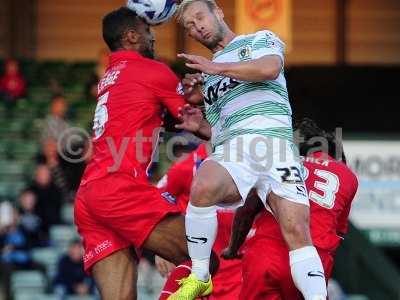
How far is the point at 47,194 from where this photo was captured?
14344 millimetres

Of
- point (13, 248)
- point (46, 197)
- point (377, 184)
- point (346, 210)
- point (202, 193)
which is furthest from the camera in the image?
point (377, 184)

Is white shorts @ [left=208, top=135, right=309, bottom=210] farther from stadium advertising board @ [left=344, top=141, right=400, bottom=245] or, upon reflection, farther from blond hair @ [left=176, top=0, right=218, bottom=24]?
stadium advertising board @ [left=344, top=141, right=400, bottom=245]

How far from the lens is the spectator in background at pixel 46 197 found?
47.0 feet

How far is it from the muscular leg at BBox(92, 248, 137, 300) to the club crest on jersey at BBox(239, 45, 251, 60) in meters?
1.42

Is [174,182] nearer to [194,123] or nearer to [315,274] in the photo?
[194,123]

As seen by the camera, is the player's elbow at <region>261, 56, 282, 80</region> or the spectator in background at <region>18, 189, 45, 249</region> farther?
Answer: the spectator in background at <region>18, 189, 45, 249</region>

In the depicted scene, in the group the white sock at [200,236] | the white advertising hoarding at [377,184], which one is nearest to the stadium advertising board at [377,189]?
the white advertising hoarding at [377,184]

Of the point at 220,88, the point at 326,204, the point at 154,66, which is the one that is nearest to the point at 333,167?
the point at 326,204

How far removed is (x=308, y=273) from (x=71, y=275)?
6.52 metres

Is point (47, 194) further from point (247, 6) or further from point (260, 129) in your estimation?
point (260, 129)

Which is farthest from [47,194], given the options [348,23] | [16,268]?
[348,23]

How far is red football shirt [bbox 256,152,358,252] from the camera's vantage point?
24.5ft

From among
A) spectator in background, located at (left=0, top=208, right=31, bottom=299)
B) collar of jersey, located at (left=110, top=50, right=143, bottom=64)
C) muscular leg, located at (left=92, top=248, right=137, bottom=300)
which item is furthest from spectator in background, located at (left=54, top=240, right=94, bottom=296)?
collar of jersey, located at (left=110, top=50, right=143, bottom=64)

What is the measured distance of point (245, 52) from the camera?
7504mm
